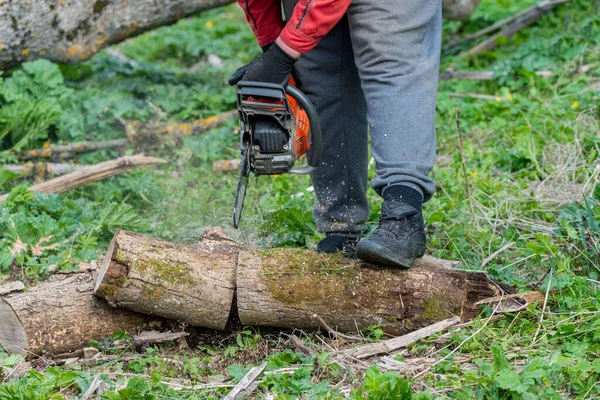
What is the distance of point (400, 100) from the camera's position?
2.89 metres

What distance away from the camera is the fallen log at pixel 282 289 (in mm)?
2814

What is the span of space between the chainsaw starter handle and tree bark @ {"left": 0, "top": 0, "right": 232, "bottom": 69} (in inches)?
118

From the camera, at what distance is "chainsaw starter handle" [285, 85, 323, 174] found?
303cm

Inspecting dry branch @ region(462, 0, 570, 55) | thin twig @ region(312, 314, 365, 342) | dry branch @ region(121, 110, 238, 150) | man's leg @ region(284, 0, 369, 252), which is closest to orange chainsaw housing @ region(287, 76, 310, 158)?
man's leg @ region(284, 0, 369, 252)

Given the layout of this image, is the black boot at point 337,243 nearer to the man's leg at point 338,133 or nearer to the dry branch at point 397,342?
the man's leg at point 338,133

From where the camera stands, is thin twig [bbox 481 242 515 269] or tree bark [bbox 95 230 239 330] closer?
tree bark [bbox 95 230 239 330]

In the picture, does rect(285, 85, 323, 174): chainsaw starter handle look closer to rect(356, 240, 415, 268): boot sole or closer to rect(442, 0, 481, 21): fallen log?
rect(356, 240, 415, 268): boot sole

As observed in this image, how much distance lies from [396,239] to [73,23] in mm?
3713

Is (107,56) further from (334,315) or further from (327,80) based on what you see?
(334,315)

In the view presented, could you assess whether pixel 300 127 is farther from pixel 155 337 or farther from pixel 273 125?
pixel 155 337

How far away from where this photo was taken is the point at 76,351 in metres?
2.95

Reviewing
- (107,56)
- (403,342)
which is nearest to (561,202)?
(403,342)

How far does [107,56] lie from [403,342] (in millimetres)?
5113

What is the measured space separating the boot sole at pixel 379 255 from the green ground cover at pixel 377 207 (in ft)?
0.96
